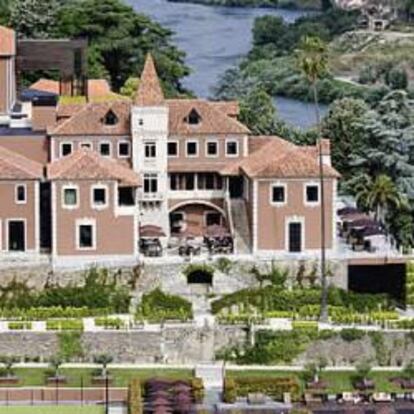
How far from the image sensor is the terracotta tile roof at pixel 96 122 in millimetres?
62594

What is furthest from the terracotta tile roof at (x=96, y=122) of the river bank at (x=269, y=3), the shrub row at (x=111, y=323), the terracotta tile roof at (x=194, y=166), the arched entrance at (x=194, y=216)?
the river bank at (x=269, y=3)

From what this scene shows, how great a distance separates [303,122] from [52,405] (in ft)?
171

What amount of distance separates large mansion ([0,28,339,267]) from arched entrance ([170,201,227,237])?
0.09 feet

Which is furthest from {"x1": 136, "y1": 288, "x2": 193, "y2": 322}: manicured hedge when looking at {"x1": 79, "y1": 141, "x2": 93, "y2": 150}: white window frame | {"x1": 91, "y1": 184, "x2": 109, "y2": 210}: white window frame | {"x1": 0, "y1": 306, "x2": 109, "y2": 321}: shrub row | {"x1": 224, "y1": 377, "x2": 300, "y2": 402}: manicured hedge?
{"x1": 79, "y1": 141, "x2": 93, "y2": 150}: white window frame

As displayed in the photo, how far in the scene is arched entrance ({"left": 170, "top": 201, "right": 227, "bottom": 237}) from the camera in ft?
206

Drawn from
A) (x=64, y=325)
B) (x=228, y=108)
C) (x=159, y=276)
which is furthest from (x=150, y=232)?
(x=228, y=108)

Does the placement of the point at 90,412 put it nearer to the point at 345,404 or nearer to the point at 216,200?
the point at 345,404

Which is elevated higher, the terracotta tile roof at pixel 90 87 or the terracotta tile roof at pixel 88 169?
the terracotta tile roof at pixel 90 87

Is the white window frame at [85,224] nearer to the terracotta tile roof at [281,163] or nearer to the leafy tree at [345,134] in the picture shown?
the terracotta tile roof at [281,163]

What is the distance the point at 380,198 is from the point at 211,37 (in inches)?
3211

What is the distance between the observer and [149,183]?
6253cm

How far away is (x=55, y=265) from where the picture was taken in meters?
59.3

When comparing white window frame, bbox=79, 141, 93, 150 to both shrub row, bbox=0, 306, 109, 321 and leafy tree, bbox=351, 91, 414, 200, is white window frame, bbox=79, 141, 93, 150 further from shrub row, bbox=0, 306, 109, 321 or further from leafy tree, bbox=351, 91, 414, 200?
leafy tree, bbox=351, 91, 414, 200

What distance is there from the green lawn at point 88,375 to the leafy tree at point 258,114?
24140mm
